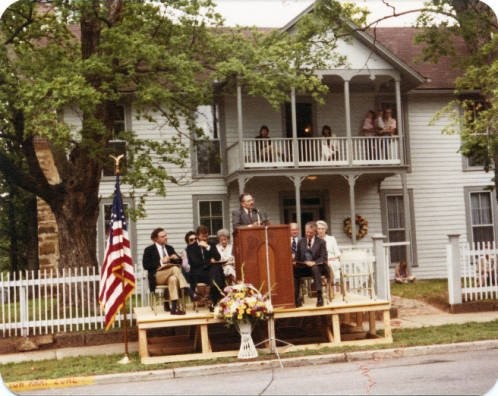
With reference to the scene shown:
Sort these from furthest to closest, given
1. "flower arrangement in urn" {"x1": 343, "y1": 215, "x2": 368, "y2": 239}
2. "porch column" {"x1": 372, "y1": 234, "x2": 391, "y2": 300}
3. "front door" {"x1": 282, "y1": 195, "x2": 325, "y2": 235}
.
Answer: "front door" {"x1": 282, "y1": 195, "x2": 325, "y2": 235} → "flower arrangement in urn" {"x1": 343, "y1": 215, "x2": 368, "y2": 239} → "porch column" {"x1": 372, "y1": 234, "x2": 391, "y2": 300}

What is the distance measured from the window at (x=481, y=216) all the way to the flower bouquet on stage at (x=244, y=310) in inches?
554

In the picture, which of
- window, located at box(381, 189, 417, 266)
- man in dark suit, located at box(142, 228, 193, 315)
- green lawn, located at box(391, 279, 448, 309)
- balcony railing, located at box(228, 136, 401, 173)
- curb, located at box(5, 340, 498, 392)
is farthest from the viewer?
window, located at box(381, 189, 417, 266)

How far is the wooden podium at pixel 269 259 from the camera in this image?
31.5ft

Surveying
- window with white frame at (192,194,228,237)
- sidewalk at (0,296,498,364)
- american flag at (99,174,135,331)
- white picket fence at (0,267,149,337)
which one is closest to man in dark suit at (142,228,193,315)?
american flag at (99,174,135,331)

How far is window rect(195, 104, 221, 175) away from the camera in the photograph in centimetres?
2053

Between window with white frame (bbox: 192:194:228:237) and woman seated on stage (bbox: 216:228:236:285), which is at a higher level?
window with white frame (bbox: 192:194:228:237)

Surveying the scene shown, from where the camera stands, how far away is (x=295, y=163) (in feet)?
63.1

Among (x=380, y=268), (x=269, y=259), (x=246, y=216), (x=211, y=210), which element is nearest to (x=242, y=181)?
(x=211, y=210)

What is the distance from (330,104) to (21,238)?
45.8 feet

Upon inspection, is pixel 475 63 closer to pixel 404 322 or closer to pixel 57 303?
pixel 404 322

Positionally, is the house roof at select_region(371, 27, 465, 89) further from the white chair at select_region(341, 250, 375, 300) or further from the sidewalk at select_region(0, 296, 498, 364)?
the white chair at select_region(341, 250, 375, 300)

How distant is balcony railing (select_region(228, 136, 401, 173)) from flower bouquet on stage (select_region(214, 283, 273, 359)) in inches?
375

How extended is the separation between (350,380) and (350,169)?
12.1 m

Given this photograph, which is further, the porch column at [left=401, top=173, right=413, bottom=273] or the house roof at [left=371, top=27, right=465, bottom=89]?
the house roof at [left=371, top=27, right=465, bottom=89]
